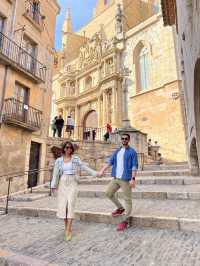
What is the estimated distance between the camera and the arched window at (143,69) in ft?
70.2

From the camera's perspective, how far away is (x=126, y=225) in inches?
140

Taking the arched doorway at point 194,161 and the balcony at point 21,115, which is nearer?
the arched doorway at point 194,161

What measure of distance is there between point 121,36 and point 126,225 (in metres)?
23.7

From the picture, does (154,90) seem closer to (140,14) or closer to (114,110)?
(114,110)

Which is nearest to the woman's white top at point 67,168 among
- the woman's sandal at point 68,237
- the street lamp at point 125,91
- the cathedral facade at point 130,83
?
the woman's sandal at point 68,237

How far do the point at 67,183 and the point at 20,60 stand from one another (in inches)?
402

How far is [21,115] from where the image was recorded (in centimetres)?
1111

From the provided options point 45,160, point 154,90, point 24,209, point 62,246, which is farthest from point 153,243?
point 154,90

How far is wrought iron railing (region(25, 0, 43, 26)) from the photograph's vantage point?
12.8 metres

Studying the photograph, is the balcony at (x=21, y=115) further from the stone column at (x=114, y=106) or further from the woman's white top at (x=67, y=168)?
the stone column at (x=114, y=106)

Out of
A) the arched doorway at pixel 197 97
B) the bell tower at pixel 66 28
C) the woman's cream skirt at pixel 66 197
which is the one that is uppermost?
the bell tower at pixel 66 28

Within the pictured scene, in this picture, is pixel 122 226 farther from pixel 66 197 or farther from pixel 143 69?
pixel 143 69

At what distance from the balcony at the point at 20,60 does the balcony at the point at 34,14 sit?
2331 millimetres

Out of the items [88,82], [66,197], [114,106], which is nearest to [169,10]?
[66,197]
